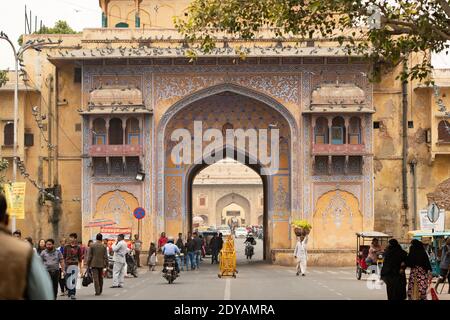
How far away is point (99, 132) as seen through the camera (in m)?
36.4

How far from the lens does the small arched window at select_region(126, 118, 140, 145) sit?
36312 mm

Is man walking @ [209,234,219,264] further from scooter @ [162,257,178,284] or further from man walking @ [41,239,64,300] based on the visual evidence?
man walking @ [41,239,64,300]

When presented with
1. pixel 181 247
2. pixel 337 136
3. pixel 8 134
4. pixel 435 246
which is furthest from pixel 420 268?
pixel 8 134

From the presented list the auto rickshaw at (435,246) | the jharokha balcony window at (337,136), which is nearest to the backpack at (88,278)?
the auto rickshaw at (435,246)

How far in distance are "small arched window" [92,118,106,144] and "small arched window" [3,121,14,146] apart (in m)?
3.52

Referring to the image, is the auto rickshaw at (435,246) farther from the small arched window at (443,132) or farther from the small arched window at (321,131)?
the small arched window at (443,132)

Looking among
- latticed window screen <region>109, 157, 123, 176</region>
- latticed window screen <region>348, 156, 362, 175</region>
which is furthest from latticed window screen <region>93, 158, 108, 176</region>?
latticed window screen <region>348, 156, 362, 175</region>

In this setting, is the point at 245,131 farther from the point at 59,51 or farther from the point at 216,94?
the point at 59,51

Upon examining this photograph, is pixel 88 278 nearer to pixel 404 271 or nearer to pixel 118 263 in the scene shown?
pixel 118 263

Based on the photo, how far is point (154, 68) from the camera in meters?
36.0

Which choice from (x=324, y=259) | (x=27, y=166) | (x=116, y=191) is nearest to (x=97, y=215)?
(x=116, y=191)

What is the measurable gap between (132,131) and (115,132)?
2.34ft

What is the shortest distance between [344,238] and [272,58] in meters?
7.40

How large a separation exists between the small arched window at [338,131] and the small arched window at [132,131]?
7.50 meters
